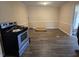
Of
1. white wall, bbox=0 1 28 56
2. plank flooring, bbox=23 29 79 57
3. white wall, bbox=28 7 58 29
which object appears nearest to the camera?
white wall, bbox=0 1 28 56

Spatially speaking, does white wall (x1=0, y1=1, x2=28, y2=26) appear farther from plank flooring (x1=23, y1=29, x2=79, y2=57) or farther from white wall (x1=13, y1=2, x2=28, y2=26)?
plank flooring (x1=23, y1=29, x2=79, y2=57)

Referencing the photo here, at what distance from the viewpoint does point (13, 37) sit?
1315 millimetres

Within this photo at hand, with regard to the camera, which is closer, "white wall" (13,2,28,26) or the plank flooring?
"white wall" (13,2,28,26)

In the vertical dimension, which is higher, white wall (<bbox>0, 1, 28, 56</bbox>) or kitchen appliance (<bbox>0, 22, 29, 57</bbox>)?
white wall (<bbox>0, 1, 28, 56</bbox>)

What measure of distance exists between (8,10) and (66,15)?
663 millimetres

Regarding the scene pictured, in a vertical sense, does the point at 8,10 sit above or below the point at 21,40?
above

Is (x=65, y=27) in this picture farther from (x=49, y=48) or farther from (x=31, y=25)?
(x=49, y=48)

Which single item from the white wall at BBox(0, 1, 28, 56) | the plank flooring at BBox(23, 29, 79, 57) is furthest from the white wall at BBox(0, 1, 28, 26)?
the plank flooring at BBox(23, 29, 79, 57)

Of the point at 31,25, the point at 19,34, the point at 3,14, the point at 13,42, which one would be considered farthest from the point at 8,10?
the point at 13,42

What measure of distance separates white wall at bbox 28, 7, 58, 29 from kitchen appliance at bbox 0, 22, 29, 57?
0.17 metres

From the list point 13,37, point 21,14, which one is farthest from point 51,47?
point 21,14

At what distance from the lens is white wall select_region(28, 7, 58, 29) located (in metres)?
0.94

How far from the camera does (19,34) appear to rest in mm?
1195

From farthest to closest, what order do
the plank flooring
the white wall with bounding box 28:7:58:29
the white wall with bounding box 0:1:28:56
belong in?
the plank flooring, the white wall with bounding box 28:7:58:29, the white wall with bounding box 0:1:28:56
